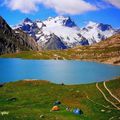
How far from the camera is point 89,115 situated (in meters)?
64.2

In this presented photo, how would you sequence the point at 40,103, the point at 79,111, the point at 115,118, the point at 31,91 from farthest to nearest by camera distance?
1. the point at 31,91
2. the point at 40,103
3. the point at 79,111
4. the point at 115,118

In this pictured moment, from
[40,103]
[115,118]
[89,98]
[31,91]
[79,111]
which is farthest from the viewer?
[31,91]

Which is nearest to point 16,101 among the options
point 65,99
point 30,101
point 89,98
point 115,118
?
point 30,101

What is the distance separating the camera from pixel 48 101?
7712 centimetres

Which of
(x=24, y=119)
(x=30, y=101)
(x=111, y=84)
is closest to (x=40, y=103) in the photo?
(x=30, y=101)

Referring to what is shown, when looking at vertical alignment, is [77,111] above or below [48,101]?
below

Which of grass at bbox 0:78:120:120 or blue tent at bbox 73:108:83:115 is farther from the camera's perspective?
blue tent at bbox 73:108:83:115

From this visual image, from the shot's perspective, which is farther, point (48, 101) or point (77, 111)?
point (48, 101)

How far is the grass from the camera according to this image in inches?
2451

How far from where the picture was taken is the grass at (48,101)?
62.2 m

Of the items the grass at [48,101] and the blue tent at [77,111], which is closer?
the grass at [48,101]

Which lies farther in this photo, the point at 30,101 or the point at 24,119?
the point at 30,101

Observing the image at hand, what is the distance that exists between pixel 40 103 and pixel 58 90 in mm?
16475

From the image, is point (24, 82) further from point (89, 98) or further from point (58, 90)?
point (89, 98)
